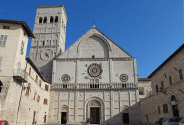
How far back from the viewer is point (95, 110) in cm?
3138

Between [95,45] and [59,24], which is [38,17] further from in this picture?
[95,45]

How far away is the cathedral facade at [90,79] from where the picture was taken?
1208 inches

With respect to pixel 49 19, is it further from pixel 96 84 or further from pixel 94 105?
pixel 94 105

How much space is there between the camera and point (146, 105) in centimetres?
2772

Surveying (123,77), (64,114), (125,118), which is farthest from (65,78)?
(125,118)

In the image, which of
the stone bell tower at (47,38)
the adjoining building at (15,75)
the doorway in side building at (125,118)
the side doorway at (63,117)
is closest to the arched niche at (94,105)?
the doorway in side building at (125,118)

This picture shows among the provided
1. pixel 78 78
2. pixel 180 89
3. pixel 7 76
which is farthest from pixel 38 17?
pixel 180 89

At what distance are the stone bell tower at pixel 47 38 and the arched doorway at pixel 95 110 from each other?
10214mm

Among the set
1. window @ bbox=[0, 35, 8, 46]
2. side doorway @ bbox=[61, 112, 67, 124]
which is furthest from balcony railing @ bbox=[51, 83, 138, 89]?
window @ bbox=[0, 35, 8, 46]

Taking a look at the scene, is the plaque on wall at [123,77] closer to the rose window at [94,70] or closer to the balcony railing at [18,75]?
the rose window at [94,70]

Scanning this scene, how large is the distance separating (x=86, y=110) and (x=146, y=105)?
10.7 metres

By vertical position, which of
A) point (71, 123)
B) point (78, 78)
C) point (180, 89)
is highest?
point (78, 78)

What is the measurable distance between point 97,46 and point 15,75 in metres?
21.0

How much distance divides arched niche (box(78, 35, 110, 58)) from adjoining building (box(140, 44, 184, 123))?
38.3 feet
